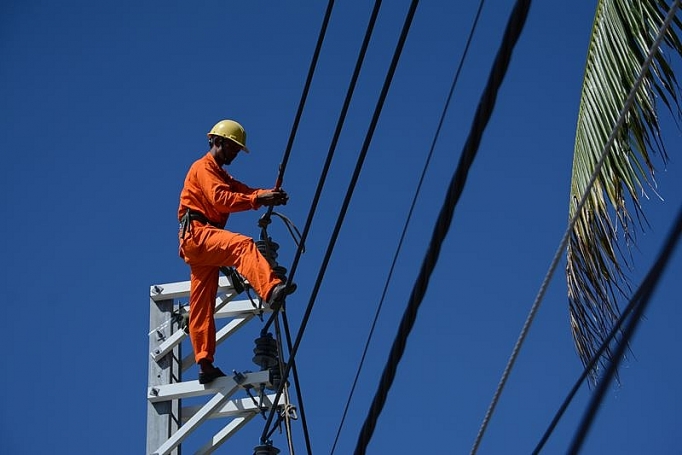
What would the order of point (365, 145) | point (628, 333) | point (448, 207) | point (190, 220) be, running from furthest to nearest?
point (190, 220) → point (365, 145) → point (448, 207) → point (628, 333)

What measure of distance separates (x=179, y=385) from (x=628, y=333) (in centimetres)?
615

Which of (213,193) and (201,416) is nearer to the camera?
(201,416)

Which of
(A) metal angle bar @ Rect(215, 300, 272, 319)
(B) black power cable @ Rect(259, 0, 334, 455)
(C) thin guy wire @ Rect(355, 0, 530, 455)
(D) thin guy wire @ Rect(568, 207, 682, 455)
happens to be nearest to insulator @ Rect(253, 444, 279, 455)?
(B) black power cable @ Rect(259, 0, 334, 455)

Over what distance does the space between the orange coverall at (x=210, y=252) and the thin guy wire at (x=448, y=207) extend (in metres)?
3.84

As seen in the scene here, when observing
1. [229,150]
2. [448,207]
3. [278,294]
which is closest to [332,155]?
[448,207]

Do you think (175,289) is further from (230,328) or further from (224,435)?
(224,435)

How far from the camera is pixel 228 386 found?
820cm

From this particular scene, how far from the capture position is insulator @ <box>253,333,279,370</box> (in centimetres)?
816

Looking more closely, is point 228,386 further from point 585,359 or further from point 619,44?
point 619,44

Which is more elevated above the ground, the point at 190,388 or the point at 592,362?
the point at 592,362

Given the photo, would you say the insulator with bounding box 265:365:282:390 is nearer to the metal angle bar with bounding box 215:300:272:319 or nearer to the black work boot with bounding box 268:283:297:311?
the black work boot with bounding box 268:283:297:311

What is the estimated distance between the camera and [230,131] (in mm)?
9391

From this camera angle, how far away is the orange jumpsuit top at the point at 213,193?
8.71 meters

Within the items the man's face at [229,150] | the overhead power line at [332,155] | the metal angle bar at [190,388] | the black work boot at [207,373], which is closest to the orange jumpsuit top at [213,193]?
the man's face at [229,150]
